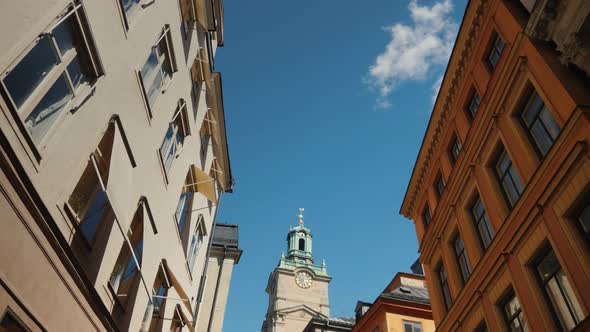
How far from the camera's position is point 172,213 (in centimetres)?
1380

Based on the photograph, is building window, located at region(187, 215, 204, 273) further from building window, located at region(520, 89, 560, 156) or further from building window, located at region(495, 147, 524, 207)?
building window, located at region(520, 89, 560, 156)

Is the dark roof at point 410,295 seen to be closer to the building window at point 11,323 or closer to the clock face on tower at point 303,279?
the building window at point 11,323

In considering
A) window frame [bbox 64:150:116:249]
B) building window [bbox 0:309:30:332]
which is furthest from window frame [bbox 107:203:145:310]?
building window [bbox 0:309:30:332]

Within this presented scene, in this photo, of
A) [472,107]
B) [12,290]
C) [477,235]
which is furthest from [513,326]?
[12,290]

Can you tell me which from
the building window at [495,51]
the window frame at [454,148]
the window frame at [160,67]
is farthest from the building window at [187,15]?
the window frame at [454,148]

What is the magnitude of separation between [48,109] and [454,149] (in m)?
16.6

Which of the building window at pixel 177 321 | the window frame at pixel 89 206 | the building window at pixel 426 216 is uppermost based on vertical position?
the building window at pixel 426 216

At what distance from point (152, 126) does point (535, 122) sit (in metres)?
11.3

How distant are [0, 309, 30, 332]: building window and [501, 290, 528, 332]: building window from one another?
12220mm

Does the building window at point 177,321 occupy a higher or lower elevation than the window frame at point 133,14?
lower

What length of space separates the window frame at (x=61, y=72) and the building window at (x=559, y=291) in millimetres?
11663

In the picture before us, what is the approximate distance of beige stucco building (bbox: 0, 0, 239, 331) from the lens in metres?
6.18

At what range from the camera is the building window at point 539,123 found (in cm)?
1201

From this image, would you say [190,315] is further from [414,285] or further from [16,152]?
[414,285]
